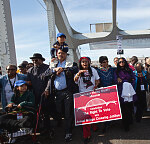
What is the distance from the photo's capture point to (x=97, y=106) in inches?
125

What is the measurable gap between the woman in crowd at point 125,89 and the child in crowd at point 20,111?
208cm

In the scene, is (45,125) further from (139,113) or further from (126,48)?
(126,48)

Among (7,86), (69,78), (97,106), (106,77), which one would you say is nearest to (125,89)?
(106,77)

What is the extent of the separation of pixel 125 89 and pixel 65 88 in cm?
141

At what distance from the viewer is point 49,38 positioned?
965cm

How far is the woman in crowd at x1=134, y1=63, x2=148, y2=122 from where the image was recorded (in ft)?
13.8

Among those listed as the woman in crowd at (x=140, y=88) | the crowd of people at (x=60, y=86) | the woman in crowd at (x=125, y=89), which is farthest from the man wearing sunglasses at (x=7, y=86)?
the woman in crowd at (x=140, y=88)

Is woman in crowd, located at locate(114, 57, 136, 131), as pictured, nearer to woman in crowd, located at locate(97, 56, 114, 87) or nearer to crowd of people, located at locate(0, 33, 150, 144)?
crowd of people, located at locate(0, 33, 150, 144)

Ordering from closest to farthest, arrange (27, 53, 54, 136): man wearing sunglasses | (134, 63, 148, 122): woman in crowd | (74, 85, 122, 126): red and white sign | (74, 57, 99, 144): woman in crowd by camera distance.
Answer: (74, 85, 122, 126): red and white sign, (74, 57, 99, 144): woman in crowd, (27, 53, 54, 136): man wearing sunglasses, (134, 63, 148, 122): woman in crowd

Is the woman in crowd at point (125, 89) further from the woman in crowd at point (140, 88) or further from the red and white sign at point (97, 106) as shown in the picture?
the woman in crowd at point (140, 88)

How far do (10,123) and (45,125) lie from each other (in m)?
0.98

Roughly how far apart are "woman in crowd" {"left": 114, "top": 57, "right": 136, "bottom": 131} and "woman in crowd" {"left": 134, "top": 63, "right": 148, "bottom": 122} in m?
0.65

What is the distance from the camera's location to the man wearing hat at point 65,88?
3352 millimetres

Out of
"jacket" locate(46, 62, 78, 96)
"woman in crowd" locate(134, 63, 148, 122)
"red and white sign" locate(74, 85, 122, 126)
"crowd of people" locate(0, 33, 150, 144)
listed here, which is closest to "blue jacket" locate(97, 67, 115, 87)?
"crowd of people" locate(0, 33, 150, 144)
